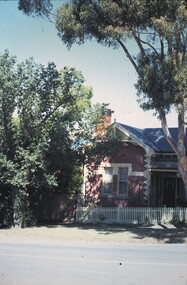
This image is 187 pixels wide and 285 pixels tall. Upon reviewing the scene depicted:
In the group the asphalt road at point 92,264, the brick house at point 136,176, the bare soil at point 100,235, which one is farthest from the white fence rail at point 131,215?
the asphalt road at point 92,264

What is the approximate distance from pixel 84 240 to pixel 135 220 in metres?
7.35

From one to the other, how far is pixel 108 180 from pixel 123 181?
1.09m

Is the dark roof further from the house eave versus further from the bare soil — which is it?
the bare soil

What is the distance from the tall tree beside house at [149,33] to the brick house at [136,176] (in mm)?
7624

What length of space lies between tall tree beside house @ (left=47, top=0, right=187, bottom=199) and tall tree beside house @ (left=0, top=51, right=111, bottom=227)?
10.8 ft

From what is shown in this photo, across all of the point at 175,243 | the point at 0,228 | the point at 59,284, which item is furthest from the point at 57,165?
the point at 59,284

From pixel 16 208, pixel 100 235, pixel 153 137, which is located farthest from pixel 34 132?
pixel 153 137

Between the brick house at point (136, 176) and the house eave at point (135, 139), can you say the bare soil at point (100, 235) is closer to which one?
the brick house at point (136, 176)

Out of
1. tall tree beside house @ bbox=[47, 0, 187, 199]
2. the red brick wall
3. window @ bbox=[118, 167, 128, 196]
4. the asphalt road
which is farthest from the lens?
window @ bbox=[118, 167, 128, 196]

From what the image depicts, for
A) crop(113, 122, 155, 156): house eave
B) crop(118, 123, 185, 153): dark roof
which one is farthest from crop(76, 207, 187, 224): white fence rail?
crop(118, 123, 185, 153): dark roof

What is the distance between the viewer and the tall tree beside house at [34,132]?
70.7 ft

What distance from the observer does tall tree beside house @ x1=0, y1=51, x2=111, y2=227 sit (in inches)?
849

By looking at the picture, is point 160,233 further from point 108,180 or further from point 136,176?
point 108,180

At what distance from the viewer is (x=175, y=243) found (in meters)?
17.5
